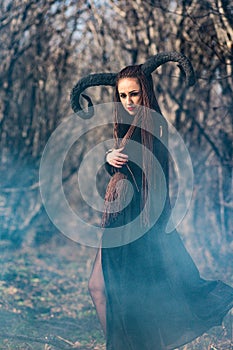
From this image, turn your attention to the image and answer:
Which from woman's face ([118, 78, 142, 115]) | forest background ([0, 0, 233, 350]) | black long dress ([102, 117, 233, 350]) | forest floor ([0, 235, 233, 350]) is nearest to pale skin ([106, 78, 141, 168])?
woman's face ([118, 78, 142, 115])

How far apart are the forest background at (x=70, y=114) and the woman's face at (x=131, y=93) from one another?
2.63 m

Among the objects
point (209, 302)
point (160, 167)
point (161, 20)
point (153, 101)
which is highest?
point (161, 20)

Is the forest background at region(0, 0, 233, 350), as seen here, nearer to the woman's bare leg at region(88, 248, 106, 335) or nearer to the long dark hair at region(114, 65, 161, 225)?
the woman's bare leg at region(88, 248, 106, 335)

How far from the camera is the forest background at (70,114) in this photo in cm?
822

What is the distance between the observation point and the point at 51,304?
8414 millimetres

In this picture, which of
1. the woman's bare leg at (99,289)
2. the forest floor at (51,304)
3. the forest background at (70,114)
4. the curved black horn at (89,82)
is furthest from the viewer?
the forest background at (70,114)

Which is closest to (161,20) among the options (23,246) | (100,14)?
(100,14)

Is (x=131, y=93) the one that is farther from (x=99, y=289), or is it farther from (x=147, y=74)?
(x=99, y=289)

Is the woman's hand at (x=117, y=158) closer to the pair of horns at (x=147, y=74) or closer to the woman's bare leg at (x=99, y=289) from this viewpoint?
the pair of horns at (x=147, y=74)

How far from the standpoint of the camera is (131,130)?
473cm

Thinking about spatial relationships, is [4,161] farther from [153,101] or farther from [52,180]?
[153,101]

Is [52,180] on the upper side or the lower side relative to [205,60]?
lower

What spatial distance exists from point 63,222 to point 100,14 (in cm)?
624

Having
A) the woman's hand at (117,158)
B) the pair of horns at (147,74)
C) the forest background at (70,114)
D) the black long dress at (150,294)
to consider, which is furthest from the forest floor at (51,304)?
the pair of horns at (147,74)
